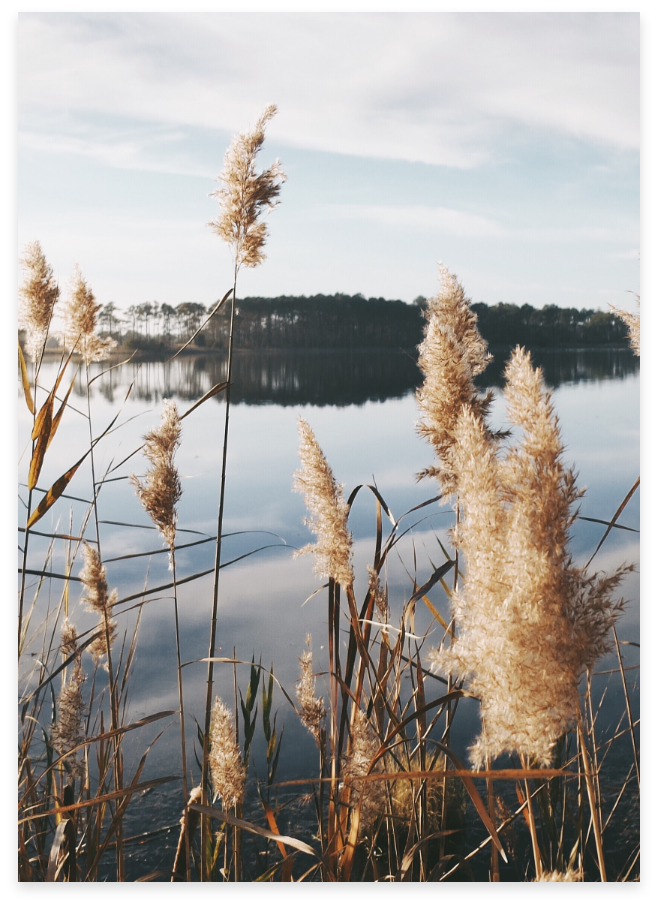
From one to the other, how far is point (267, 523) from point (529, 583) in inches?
231

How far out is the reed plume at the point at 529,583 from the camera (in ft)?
2.70

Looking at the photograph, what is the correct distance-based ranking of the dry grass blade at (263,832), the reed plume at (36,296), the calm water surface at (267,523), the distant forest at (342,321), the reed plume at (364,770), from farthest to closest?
the distant forest at (342,321) < the calm water surface at (267,523) < the reed plume at (36,296) < the reed plume at (364,770) < the dry grass blade at (263,832)

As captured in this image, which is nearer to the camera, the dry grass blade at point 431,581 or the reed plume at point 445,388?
the reed plume at point 445,388

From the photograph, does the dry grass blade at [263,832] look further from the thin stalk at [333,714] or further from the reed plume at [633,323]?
the reed plume at [633,323]

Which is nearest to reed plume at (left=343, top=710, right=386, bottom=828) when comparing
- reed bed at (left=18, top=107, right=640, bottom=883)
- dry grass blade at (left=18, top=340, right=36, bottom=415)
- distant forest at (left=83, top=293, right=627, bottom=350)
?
reed bed at (left=18, top=107, right=640, bottom=883)

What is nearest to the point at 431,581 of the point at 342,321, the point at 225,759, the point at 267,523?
the point at 225,759

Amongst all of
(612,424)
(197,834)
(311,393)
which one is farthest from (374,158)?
(311,393)

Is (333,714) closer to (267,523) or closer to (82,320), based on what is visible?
(82,320)

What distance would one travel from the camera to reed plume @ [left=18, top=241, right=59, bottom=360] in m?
1.43

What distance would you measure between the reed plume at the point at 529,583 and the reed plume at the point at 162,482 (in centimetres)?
66

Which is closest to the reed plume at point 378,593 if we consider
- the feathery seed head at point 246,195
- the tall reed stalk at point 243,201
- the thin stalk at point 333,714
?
the thin stalk at point 333,714

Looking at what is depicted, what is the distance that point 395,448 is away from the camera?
904 centimetres

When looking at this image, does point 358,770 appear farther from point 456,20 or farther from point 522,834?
point 522,834

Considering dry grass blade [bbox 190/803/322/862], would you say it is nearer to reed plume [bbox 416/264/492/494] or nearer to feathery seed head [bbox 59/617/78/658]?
feathery seed head [bbox 59/617/78/658]
